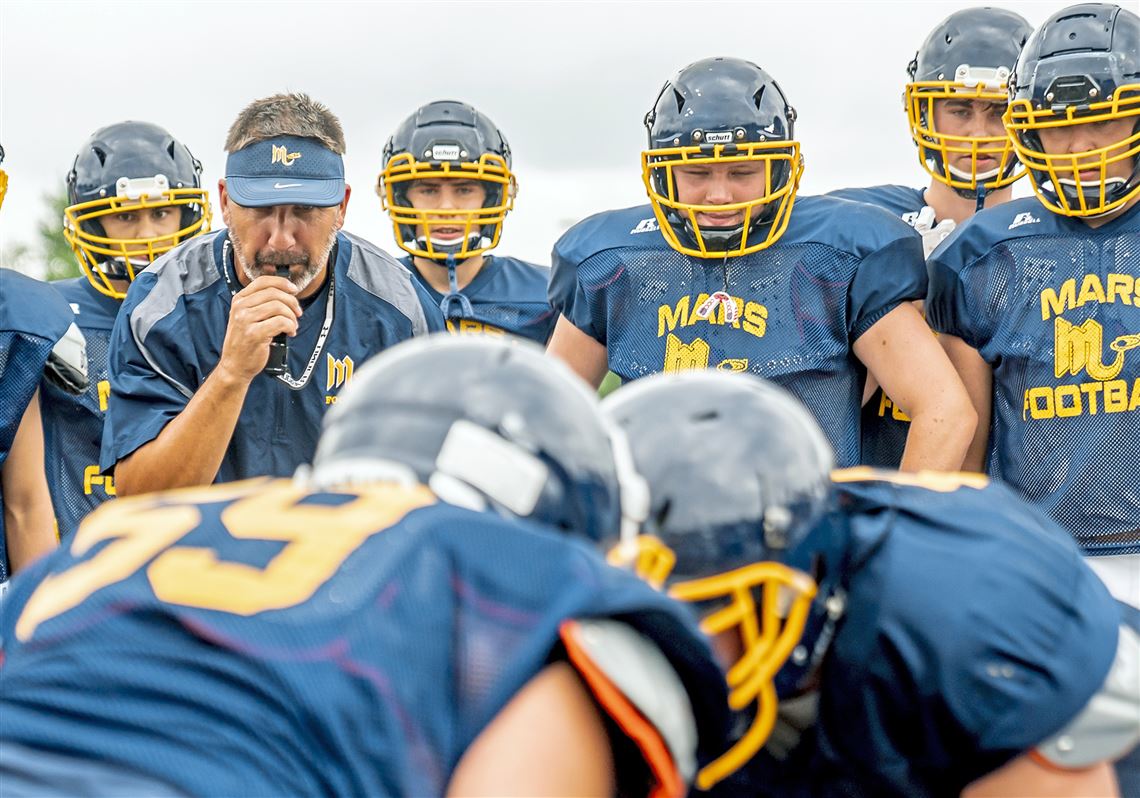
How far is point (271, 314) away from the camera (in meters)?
3.32

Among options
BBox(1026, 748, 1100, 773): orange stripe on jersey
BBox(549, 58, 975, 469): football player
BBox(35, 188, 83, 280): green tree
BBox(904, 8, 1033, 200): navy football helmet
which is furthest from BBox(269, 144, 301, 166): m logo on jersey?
BBox(35, 188, 83, 280): green tree

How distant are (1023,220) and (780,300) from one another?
2.09ft

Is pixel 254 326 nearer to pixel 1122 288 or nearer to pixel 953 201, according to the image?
pixel 1122 288

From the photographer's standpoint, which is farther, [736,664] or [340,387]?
[340,387]

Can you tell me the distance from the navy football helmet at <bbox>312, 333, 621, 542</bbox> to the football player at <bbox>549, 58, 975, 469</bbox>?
2070 millimetres

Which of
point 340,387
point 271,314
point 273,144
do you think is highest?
point 273,144

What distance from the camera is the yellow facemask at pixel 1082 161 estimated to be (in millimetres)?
3611

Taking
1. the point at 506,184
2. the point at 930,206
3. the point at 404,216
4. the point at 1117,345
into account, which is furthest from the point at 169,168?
the point at 1117,345

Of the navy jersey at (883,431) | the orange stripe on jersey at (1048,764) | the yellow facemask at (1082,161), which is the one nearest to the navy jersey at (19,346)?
the navy jersey at (883,431)

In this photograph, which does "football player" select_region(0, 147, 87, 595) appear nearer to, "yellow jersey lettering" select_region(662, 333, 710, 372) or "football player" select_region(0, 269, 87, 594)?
"football player" select_region(0, 269, 87, 594)

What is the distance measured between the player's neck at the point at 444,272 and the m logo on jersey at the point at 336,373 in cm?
149

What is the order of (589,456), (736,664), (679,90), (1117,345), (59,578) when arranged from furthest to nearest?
(679,90) < (1117,345) < (736,664) < (589,456) < (59,578)

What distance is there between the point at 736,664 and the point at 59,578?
0.78 metres

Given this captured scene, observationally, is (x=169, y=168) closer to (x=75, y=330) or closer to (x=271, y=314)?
(x=75, y=330)
